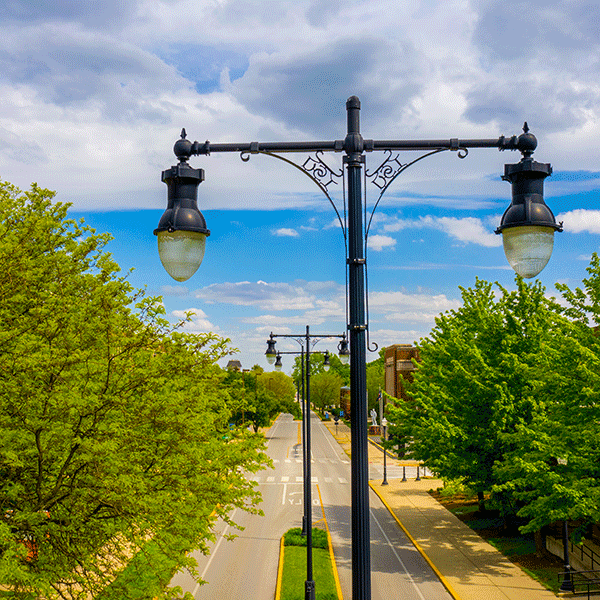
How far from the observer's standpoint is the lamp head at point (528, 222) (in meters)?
5.52

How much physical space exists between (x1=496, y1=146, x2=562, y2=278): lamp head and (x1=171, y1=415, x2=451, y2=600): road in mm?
18605

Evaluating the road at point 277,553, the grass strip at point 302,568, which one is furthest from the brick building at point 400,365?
the grass strip at point 302,568

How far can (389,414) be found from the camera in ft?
108

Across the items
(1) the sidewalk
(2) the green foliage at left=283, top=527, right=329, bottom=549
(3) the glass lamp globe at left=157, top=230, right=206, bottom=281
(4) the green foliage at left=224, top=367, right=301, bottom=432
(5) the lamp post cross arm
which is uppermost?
(5) the lamp post cross arm

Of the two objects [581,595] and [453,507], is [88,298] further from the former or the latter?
[453,507]

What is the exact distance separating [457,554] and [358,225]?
1020 inches

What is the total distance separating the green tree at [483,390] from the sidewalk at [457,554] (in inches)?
123

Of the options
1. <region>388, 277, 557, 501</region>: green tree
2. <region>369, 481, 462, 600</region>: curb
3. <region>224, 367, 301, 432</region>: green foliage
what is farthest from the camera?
<region>224, 367, 301, 432</region>: green foliage

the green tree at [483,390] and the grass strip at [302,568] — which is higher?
the green tree at [483,390]

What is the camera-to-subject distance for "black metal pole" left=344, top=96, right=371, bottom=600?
536cm

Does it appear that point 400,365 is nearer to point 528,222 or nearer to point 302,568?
point 302,568

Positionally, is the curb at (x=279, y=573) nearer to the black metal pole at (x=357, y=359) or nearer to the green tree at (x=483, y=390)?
the green tree at (x=483, y=390)

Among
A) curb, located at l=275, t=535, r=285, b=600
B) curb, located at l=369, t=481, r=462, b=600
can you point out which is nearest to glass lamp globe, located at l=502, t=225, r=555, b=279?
curb, located at l=275, t=535, r=285, b=600

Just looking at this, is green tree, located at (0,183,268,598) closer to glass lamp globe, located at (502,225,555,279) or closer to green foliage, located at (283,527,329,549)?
glass lamp globe, located at (502,225,555,279)
